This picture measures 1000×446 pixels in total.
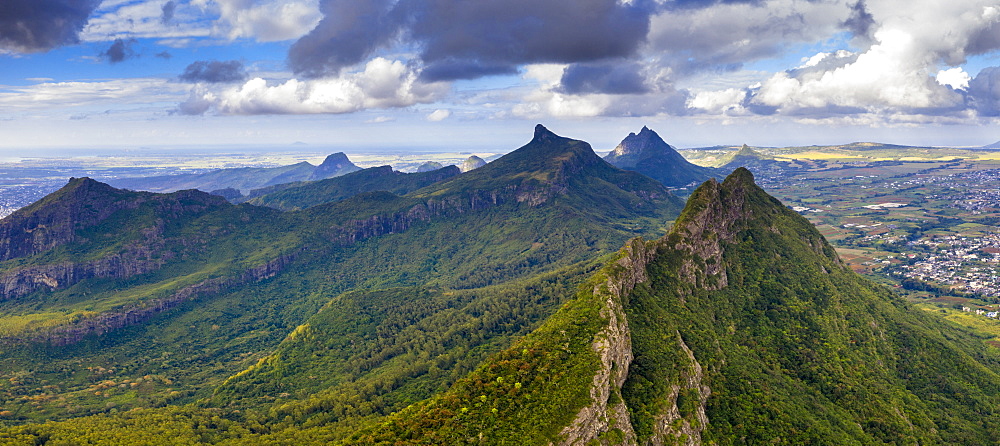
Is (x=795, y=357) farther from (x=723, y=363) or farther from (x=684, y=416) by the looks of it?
(x=684, y=416)

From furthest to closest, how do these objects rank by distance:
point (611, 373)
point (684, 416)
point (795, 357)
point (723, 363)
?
point (795, 357) < point (723, 363) < point (684, 416) < point (611, 373)

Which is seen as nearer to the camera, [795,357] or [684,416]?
[684,416]

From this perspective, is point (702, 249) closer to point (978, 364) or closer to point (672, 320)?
point (672, 320)

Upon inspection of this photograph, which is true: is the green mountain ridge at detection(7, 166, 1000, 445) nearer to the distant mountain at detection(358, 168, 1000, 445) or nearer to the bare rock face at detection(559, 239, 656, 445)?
the bare rock face at detection(559, 239, 656, 445)

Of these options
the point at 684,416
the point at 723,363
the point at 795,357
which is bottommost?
the point at 795,357

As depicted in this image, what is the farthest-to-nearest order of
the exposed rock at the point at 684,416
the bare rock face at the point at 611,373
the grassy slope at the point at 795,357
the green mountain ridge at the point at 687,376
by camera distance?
1. the grassy slope at the point at 795,357
2. the exposed rock at the point at 684,416
3. the green mountain ridge at the point at 687,376
4. the bare rock face at the point at 611,373

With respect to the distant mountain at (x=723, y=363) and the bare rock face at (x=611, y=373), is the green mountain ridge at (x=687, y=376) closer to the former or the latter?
the bare rock face at (x=611, y=373)

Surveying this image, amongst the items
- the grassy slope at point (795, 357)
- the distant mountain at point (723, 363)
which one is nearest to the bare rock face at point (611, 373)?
the distant mountain at point (723, 363)

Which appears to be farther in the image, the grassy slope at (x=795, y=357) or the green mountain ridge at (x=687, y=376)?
the grassy slope at (x=795, y=357)

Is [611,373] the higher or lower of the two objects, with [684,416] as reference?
higher

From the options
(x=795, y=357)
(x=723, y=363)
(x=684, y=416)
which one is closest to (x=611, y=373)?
(x=684, y=416)

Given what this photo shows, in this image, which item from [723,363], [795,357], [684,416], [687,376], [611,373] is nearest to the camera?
[611,373]
